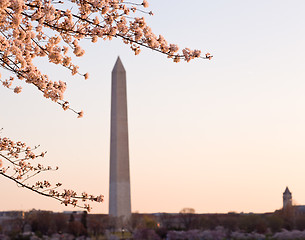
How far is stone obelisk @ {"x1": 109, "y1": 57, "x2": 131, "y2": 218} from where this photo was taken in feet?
155

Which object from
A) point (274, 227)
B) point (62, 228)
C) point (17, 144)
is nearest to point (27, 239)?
point (62, 228)

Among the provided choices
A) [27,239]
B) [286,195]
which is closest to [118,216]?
[27,239]

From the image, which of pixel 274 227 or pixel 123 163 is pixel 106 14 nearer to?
pixel 123 163

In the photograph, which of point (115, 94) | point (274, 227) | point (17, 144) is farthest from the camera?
point (274, 227)

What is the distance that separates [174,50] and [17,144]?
4.30 metres

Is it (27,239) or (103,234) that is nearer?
(27,239)

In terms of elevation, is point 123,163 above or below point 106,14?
above

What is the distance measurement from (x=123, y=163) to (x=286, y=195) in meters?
68.9

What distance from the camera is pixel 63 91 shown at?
8336 mm

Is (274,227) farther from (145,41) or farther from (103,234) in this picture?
(145,41)

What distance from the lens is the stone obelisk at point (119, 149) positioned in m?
47.2

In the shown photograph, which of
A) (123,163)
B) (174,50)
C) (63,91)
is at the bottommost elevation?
(63,91)

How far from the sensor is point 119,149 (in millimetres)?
47781

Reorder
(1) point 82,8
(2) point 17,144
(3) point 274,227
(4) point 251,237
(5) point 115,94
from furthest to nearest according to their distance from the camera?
1. (3) point 274,227
2. (4) point 251,237
3. (5) point 115,94
4. (2) point 17,144
5. (1) point 82,8
